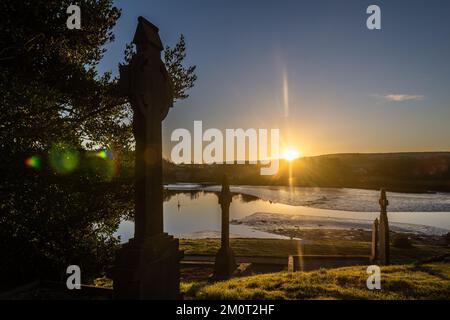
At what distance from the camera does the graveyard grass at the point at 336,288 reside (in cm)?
660

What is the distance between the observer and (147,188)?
17.7 ft

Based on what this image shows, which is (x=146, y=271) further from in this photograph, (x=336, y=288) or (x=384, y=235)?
(x=384, y=235)

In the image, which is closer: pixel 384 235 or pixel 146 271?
pixel 146 271

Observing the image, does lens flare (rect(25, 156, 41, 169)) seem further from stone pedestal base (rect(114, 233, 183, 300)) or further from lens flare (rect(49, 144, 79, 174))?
stone pedestal base (rect(114, 233, 183, 300))

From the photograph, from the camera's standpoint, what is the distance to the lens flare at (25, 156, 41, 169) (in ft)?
26.3

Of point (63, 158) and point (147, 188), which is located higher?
point (63, 158)

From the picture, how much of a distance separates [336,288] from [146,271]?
4.10 meters

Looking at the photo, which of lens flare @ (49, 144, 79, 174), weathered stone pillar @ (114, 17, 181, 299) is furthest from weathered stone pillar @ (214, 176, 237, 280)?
weathered stone pillar @ (114, 17, 181, 299)

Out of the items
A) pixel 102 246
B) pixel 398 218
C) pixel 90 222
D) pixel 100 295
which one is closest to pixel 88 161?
pixel 90 222

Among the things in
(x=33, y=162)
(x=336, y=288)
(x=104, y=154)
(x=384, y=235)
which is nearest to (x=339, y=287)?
(x=336, y=288)

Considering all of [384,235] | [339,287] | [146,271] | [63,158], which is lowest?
[339,287]

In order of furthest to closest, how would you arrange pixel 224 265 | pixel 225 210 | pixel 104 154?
pixel 225 210 < pixel 224 265 < pixel 104 154

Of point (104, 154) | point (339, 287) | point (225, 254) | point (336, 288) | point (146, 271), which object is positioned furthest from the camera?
point (225, 254)

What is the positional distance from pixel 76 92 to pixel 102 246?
4.14 m
